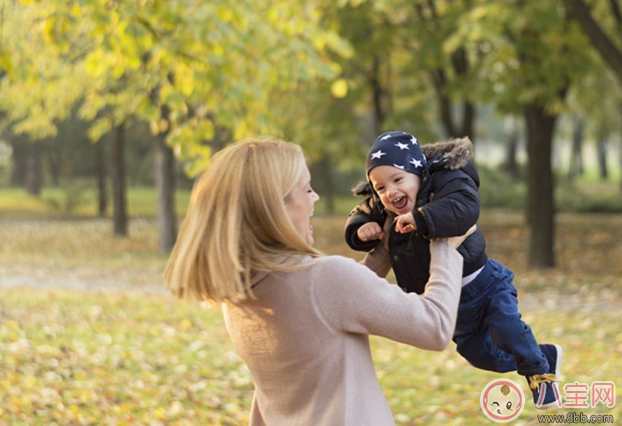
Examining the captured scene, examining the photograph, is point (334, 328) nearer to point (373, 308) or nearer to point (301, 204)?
point (373, 308)

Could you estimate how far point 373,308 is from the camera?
2.42m

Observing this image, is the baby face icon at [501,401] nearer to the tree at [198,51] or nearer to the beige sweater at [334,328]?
the beige sweater at [334,328]

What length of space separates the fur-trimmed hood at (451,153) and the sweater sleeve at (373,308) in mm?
560

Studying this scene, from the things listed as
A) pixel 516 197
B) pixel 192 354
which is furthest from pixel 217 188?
pixel 516 197

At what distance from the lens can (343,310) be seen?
8.00 feet

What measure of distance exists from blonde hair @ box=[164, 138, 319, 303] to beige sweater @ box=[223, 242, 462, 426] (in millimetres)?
78

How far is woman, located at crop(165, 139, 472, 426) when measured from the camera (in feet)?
8.03

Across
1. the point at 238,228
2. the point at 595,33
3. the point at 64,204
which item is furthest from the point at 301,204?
the point at 64,204

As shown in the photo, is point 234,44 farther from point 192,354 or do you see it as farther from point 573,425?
point 573,425

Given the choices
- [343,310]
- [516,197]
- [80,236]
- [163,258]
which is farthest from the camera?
Result: [516,197]

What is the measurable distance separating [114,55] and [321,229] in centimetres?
1787

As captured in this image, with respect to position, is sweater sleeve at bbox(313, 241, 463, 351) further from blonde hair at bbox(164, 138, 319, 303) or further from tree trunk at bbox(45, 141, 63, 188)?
tree trunk at bbox(45, 141, 63, 188)

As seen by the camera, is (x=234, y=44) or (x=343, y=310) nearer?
(x=343, y=310)

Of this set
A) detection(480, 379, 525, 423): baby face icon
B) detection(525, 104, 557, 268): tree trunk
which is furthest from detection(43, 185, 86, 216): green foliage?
detection(480, 379, 525, 423): baby face icon
